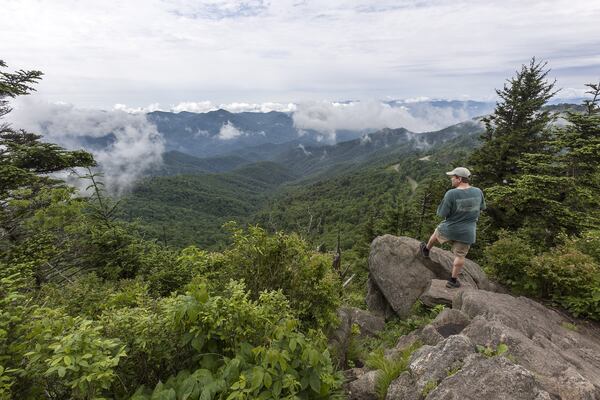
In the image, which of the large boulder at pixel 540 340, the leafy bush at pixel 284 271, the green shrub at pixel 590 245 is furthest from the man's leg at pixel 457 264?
the leafy bush at pixel 284 271

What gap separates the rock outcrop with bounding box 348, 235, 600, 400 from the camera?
10.9ft

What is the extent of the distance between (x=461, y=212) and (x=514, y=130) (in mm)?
15142

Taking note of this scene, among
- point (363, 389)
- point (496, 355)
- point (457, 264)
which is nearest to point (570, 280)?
point (457, 264)

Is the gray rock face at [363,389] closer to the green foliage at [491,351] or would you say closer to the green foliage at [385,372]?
the green foliage at [385,372]

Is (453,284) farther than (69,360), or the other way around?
(453,284)

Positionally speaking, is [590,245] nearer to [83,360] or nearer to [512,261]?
[512,261]

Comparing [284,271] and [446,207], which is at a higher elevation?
[446,207]

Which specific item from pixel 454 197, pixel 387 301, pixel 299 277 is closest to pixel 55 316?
pixel 299 277

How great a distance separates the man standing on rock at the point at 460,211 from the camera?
723 cm

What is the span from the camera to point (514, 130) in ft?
61.2

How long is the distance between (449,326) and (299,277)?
3.09m

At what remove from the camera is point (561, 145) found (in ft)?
47.8

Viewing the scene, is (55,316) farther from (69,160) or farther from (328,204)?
(328,204)

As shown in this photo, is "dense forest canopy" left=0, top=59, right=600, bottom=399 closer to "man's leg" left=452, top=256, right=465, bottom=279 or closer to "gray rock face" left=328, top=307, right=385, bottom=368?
"gray rock face" left=328, top=307, right=385, bottom=368
